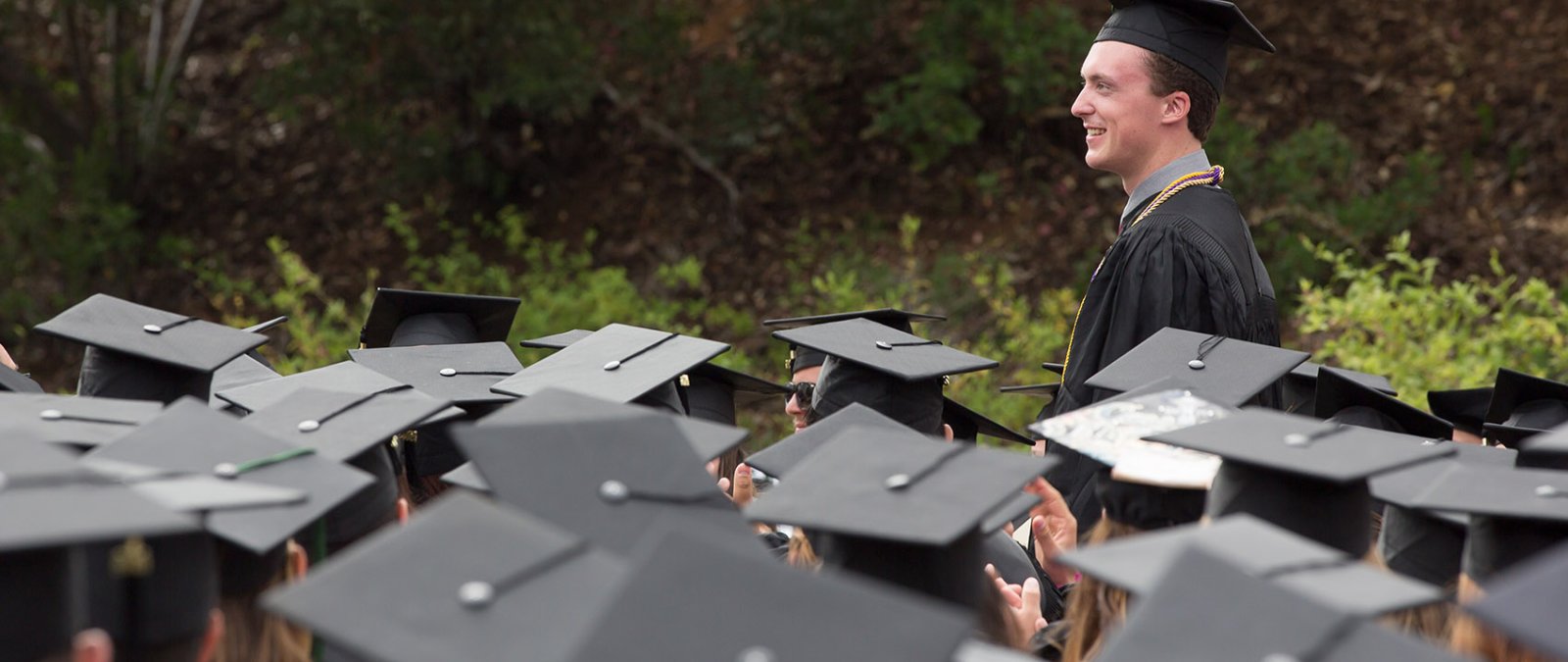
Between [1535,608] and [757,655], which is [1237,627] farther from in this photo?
[757,655]

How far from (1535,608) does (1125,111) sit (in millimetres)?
2381

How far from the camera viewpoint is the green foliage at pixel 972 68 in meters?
→ 7.95

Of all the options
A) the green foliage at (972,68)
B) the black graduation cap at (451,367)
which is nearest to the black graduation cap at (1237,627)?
the black graduation cap at (451,367)

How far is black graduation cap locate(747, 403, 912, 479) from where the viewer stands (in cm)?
307

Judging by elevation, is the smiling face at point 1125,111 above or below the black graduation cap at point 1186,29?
below

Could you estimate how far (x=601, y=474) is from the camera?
7.56ft

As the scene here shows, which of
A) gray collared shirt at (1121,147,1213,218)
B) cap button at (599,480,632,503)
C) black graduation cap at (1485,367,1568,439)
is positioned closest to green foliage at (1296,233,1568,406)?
black graduation cap at (1485,367,1568,439)

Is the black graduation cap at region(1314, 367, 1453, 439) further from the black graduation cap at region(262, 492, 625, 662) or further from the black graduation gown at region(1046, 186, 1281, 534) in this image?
the black graduation cap at region(262, 492, 625, 662)

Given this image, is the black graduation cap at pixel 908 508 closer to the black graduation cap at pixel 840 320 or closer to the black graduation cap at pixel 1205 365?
the black graduation cap at pixel 1205 365

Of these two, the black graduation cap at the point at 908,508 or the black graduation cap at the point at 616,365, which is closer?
the black graduation cap at the point at 908,508

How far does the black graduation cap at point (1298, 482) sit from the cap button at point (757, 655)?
1.00m

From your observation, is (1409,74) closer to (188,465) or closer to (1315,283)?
(1315,283)

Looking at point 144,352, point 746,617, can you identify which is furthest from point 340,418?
point 746,617

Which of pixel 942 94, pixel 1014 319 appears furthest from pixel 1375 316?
pixel 942 94
